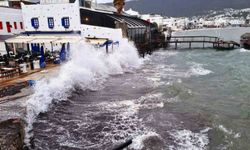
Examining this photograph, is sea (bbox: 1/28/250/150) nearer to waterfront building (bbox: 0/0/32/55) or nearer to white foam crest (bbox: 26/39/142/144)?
white foam crest (bbox: 26/39/142/144)

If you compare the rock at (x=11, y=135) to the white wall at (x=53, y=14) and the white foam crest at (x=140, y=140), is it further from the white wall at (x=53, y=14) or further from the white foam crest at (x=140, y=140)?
the white wall at (x=53, y=14)

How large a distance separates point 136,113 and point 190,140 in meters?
4.05

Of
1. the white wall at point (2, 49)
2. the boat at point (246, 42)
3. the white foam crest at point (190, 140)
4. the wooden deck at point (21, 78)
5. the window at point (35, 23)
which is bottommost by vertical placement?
the white foam crest at point (190, 140)

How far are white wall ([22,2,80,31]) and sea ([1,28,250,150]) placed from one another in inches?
339

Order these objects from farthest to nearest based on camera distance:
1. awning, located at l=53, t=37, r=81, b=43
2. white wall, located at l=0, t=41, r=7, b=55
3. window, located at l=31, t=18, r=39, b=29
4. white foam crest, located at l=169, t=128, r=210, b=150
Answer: window, located at l=31, t=18, r=39, b=29 < white wall, located at l=0, t=41, r=7, b=55 < awning, located at l=53, t=37, r=81, b=43 < white foam crest, located at l=169, t=128, r=210, b=150

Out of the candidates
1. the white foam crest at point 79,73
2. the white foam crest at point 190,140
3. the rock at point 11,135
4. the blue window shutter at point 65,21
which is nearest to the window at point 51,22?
the blue window shutter at point 65,21

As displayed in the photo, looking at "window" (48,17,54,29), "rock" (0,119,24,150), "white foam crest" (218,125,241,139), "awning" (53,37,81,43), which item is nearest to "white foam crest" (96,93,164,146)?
"white foam crest" (218,125,241,139)

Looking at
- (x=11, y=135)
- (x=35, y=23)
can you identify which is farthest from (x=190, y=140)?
(x=35, y=23)

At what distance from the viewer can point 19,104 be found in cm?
1427

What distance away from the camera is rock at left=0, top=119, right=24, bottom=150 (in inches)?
397

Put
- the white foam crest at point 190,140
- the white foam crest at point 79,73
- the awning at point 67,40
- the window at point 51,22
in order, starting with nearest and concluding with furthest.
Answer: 1. the white foam crest at point 190,140
2. the white foam crest at point 79,73
3. the awning at point 67,40
4. the window at point 51,22

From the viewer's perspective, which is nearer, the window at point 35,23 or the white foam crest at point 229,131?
the white foam crest at point 229,131

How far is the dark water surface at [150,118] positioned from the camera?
12.1 metres

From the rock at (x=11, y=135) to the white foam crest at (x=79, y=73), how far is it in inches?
40.9
